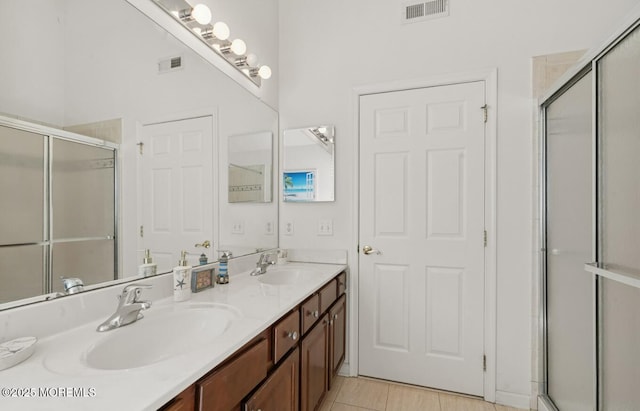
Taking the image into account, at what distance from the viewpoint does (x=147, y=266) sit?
127 centimetres

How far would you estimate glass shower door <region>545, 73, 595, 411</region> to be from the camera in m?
1.38

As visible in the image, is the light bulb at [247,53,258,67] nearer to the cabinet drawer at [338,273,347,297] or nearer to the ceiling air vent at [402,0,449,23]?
the ceiling air vent at [402,0,449,23]

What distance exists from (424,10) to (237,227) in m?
1.95

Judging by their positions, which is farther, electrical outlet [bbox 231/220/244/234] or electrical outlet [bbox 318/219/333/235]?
electrical outlet [bbox 318/219/333/235]

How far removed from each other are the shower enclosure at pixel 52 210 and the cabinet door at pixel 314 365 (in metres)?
0.92

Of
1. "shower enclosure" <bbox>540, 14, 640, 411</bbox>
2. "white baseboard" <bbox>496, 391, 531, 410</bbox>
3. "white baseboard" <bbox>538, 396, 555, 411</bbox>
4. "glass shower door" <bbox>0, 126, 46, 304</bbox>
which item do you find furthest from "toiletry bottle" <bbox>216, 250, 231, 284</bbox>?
"white baseboard" <bbox>538, 396, 555, 411</bbox>

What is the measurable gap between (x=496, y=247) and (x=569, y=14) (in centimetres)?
147

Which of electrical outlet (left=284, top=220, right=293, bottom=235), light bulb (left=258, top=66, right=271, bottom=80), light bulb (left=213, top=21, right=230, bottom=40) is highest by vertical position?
light bulb (left=213, top=21, right=230, bottom=40)

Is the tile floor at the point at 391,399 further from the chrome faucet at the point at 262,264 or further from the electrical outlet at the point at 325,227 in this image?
the electrical outlet at the point at 325,227

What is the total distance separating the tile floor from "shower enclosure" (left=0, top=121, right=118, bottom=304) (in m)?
1.55

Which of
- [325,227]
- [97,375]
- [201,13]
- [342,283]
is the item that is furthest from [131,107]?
[342,283]

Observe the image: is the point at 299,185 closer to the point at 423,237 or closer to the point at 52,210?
the point at 423,237

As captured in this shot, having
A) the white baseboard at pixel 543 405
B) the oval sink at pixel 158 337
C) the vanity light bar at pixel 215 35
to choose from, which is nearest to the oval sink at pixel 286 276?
the oval sink at pixel 158 337

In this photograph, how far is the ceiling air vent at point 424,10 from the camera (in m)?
2.00
